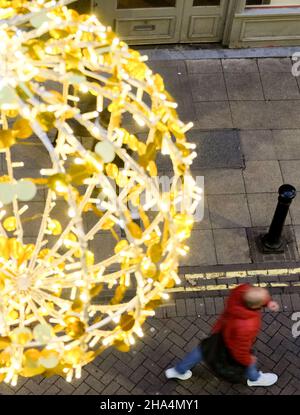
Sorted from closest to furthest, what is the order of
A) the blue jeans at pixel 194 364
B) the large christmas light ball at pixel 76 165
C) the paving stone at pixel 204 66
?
the large christmas light ball at pixel 76 165, the blue jeans at pixel 194 364, the paving stone at pixel 204 66

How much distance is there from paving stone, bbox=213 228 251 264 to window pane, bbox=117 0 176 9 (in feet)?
10.8

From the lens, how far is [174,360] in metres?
7.73

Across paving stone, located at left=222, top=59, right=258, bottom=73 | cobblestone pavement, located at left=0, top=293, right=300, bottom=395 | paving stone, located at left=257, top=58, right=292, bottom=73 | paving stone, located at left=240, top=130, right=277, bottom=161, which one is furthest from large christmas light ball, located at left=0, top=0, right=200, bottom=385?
paving stone, located at left=257, top=58, right=292, bottom=73

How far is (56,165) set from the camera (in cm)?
416

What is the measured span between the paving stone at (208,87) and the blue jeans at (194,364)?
3.81m

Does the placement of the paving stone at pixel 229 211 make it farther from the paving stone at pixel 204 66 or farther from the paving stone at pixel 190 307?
the paving stone at pixel 204 66

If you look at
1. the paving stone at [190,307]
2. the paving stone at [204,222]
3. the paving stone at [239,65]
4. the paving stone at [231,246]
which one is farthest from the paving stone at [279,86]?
the paving stone at [190,307]

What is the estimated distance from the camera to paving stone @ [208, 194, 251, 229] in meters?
8.74

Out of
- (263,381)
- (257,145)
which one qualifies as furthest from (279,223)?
(263,381)

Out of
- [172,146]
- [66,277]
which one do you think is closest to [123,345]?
[66,277]

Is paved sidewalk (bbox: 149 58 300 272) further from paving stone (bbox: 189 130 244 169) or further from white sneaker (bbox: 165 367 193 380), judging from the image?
white sneaker (bbox: 165 367 193 380)

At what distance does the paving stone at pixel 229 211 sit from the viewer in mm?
8742

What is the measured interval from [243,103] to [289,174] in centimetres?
127
